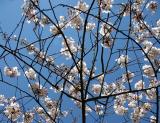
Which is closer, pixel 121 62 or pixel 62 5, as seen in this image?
pixel 62 5

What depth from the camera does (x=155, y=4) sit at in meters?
6.85

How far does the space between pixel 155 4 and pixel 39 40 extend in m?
2.75

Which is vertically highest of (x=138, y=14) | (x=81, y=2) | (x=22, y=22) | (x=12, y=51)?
(x=81, y=2)

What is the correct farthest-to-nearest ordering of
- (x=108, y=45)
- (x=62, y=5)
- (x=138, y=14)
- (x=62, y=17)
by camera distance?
1. (x=62, y=17)
2. (x=138, y=14)
3. (x=108, y=45)
4. (x=62, y=5)

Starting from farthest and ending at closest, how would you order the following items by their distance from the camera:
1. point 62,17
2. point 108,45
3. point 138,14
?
point 62,17 < point 138,14 < point 108,45

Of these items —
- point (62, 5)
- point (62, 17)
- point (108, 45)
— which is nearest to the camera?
point (62, 5)

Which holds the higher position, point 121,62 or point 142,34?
point 142,34

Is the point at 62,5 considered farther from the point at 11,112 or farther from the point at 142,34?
the point at 11,112

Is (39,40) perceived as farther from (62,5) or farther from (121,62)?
(121,62)

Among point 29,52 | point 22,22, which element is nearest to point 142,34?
point 29,52

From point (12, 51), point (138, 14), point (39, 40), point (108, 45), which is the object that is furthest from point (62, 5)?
point (138, 14)

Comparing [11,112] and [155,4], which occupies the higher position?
[155,4]

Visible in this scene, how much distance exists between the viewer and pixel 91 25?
6.56m

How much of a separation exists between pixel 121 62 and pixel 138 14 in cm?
88
